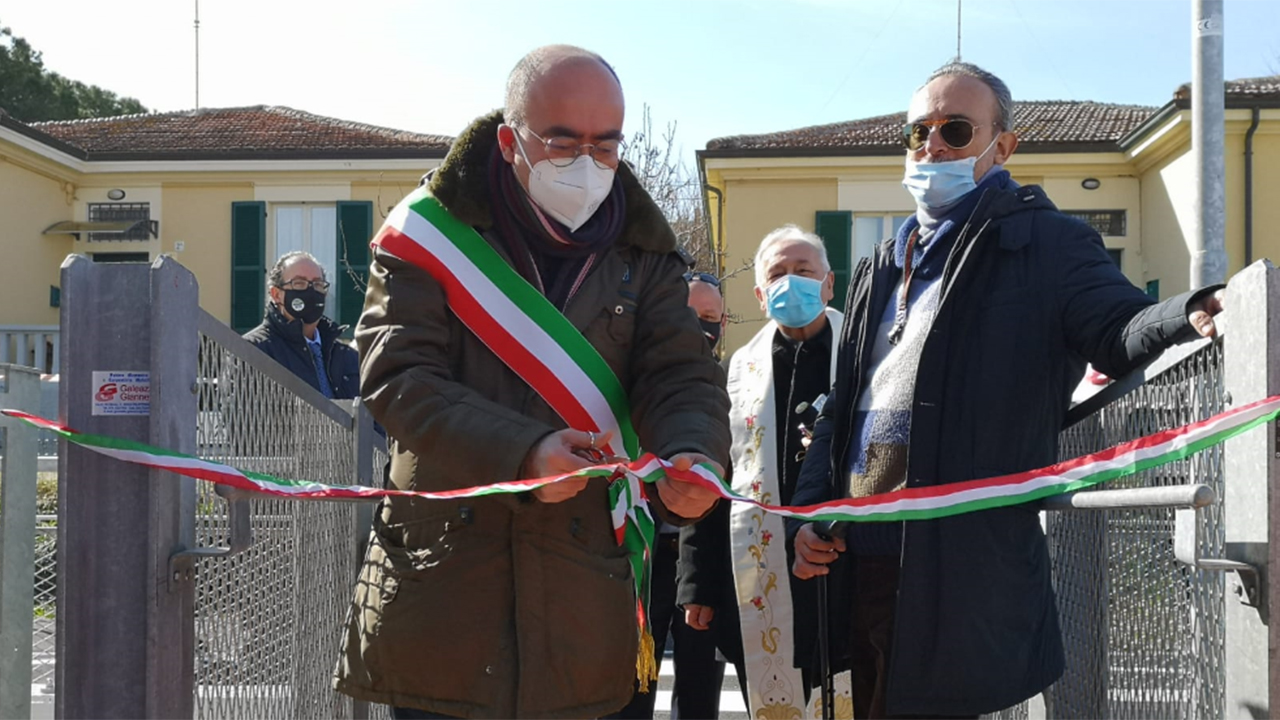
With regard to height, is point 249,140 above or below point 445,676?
above

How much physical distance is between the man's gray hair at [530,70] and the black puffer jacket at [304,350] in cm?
356

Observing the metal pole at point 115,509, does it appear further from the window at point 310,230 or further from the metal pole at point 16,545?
the window at point 310,230

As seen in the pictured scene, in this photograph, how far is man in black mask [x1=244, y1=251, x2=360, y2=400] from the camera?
6445mm

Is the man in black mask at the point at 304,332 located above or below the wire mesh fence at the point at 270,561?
above

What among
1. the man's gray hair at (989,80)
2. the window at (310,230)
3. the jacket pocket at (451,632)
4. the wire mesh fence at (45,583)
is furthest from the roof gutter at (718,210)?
the jacket pocket at (451,632)

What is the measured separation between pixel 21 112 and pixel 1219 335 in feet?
142

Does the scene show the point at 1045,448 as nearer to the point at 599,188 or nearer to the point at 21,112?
the point at 599,188

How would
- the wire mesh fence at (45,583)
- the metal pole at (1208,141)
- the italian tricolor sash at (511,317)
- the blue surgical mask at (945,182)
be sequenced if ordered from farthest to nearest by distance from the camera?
the metal pole at (1208,141), the wire mesh fence at (45,583), the blue surgical mask at (945,182), the italian tricolor sash at (511,317)

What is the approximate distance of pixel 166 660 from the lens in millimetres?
2689

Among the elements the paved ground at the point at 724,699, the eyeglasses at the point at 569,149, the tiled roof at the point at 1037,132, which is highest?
the tiled roof at the point at 1037,132

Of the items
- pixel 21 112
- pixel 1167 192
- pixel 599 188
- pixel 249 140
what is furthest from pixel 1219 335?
pixel 21 112

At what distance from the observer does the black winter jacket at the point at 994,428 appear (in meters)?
2.82

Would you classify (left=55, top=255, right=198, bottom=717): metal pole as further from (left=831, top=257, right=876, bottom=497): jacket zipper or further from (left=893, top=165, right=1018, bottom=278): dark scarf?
(left=893, top=165, right=1018, bottom=278): dark scarf

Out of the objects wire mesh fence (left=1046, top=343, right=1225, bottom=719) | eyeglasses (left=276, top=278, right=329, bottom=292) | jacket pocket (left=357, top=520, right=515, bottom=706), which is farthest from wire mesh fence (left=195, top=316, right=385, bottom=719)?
eyeglasses (left=276, top=278, right=329, bottom=292)
